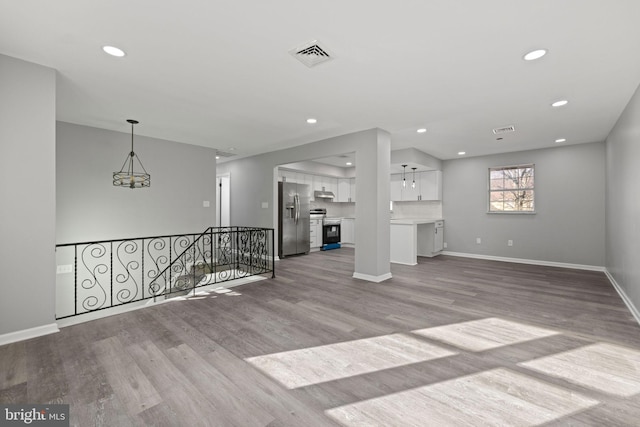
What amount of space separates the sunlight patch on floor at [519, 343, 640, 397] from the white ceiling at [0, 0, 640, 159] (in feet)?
8.39

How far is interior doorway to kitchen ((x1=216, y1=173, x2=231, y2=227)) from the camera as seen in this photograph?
7688 mm

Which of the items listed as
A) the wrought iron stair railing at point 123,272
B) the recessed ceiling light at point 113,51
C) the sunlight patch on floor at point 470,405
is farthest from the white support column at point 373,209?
the recessed ceiling light at point 113,51

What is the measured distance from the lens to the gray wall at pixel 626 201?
120 inches

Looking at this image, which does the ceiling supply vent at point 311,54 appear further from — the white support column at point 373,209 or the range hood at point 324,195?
the range hood at point 324,195

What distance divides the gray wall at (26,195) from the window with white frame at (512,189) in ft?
26.3

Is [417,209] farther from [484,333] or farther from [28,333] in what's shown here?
[28,333]

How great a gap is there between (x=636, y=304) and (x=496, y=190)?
13.3ft

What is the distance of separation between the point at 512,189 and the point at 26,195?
829 cm

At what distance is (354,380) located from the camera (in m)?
1.97

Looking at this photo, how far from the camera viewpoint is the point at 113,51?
2.38 meters

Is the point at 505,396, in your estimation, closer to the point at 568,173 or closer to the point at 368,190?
the point at 368,190

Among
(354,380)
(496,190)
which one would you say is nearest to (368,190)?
(354,380)

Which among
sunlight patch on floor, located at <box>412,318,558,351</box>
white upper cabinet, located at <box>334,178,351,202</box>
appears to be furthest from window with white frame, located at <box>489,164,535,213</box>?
sunlight patch on floor, located at <box>412,318,558,351</box>

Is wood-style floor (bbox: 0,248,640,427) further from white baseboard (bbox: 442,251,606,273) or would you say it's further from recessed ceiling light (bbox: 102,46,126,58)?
recessed ceiling light (bbox: 102,46,126,58)
